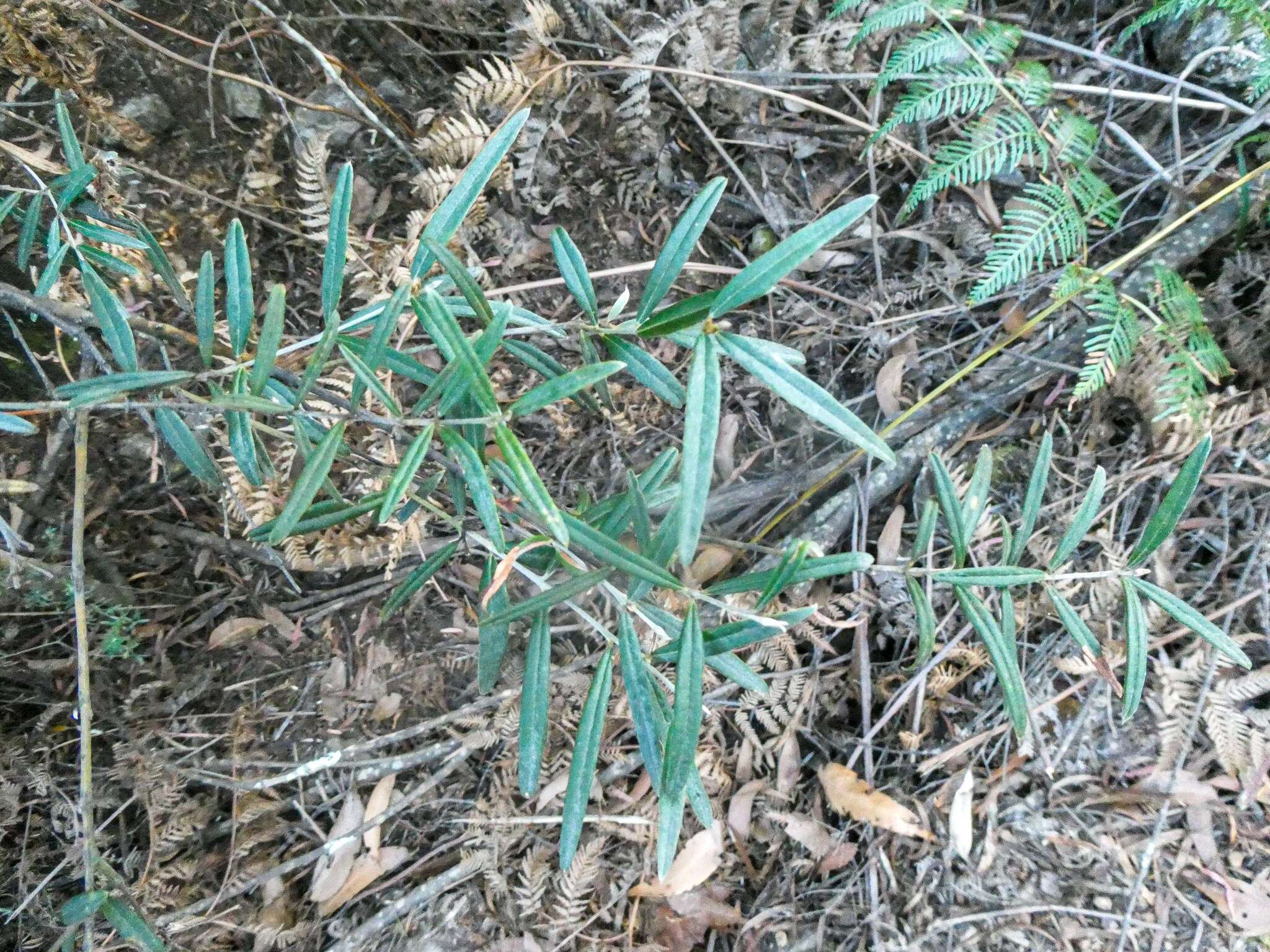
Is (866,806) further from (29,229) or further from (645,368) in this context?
(29,229)

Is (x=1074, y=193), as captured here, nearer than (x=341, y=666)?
Yes

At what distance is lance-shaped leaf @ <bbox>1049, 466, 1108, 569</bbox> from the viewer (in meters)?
1.33

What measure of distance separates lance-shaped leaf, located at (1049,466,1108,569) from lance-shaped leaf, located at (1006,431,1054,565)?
0.06 meters

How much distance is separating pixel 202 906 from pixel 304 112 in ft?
7.21

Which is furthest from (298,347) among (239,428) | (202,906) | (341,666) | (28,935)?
(28,935)

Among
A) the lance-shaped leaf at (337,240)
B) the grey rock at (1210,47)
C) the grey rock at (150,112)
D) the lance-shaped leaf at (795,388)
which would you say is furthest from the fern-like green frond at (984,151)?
the grey rock at (150,112)

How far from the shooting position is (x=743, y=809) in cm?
212

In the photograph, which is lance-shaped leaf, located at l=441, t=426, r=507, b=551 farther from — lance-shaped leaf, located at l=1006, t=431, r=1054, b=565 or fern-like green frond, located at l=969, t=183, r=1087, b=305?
fern-like green frond, located at l=969, t=183, r=1087, b=305

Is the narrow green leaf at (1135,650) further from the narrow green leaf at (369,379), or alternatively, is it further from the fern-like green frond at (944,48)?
the fern-like green frond at (944,48)

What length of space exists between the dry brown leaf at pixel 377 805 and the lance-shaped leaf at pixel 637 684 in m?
1.28

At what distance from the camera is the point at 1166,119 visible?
7.25 feet

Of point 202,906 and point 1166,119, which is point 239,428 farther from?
point 1166,119

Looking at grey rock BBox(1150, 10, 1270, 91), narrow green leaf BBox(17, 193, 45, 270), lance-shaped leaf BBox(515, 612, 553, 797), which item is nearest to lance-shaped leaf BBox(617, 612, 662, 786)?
lance-shaped leaf BBox(515, 612, 553, 797)

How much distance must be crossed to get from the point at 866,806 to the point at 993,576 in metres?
1.03
